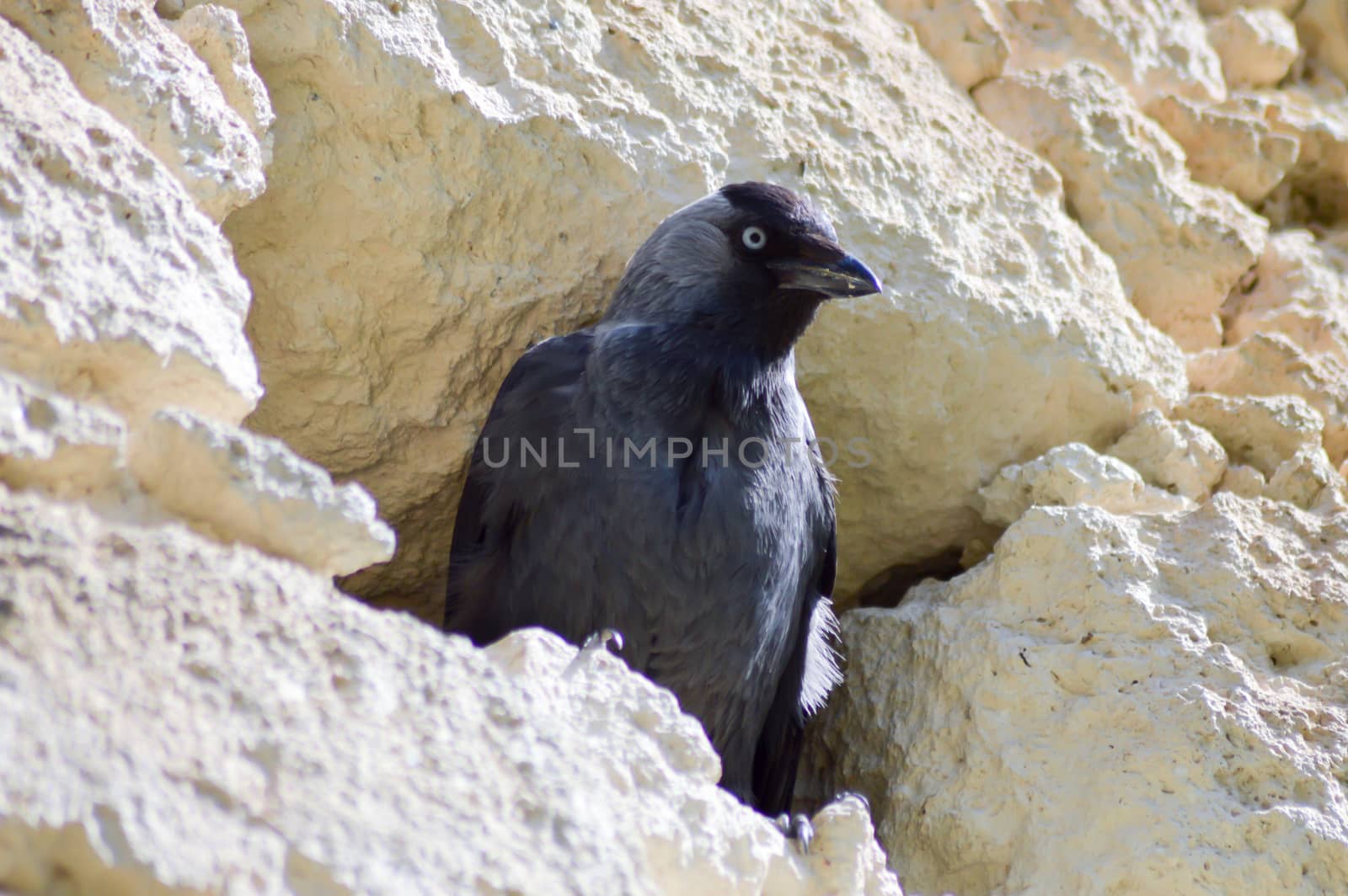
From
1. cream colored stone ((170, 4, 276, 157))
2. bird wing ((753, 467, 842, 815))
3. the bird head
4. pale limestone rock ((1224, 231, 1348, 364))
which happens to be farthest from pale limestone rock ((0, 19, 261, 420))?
pale limestone rock ((1224, 231, 1348, 364))

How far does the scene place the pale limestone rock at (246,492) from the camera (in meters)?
2.06

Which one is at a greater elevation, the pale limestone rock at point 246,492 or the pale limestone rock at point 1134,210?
the pale limestone rock at point 1134,210

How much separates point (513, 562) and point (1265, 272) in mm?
2771

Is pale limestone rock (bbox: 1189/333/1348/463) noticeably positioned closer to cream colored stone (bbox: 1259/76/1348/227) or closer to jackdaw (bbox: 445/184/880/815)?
cream colored stone (bbox: 1259/76/1348/227)

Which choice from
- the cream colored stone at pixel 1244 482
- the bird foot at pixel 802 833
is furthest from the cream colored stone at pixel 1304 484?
the bird foot at pixel 802 833

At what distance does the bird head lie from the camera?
11.8ft

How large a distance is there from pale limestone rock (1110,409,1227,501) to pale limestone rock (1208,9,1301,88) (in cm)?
182

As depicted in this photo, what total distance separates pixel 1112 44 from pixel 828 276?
1935 mm

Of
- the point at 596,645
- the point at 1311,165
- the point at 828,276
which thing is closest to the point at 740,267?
the point at 828,276

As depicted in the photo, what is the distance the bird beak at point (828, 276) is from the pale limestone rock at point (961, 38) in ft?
4.33

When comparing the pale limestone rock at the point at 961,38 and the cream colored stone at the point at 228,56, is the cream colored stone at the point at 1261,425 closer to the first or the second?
the pale limestone rock at the point at 961,38

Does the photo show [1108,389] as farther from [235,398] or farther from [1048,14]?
[235,398]

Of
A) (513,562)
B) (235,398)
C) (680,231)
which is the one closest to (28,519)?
(235,398)

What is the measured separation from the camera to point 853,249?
3912 mm
